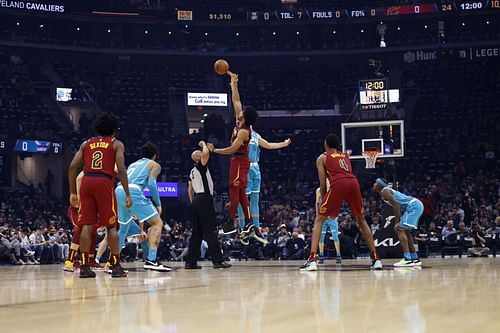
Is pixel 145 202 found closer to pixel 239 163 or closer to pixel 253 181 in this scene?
pixel 239 163

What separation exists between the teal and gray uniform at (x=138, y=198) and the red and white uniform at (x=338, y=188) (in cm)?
248

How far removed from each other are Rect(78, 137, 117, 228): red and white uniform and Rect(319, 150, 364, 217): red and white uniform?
9.70 ft

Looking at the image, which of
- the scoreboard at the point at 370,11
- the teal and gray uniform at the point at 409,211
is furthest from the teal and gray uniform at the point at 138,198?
the scoreboard at the point at 370,11

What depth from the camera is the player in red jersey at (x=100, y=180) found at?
8562 millimetres

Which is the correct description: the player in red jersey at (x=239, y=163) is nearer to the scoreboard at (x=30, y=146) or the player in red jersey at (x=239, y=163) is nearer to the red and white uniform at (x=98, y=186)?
the red and white uniform at (x=98, y=186)

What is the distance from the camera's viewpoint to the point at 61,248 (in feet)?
67.3

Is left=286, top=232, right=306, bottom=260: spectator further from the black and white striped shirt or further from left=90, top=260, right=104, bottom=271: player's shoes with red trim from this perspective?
the black and white striped shirt

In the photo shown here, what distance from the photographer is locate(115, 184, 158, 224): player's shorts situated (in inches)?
413

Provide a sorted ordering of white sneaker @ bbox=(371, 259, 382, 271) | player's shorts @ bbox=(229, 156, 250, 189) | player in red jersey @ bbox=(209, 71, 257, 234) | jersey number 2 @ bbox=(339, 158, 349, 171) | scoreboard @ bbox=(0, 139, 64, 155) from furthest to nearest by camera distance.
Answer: scoreboard @ bbox=(0, 139, 64, 155) → player's shorts @ bbox=(229, 156, 250, 189) → player in red jersey @ bbox=(209, 71, 257, 234) → white sneaker @ bbox=(371, 259, 382, 271) → jersey number 2 @ bbox=(339, 158, 349, 171)

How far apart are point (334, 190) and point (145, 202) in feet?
8.84

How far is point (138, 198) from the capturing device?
10.5 meters

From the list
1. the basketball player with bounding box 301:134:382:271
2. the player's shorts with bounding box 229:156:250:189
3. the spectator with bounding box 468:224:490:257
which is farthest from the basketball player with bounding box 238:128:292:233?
the spectator with bounding box 468:224:490:257

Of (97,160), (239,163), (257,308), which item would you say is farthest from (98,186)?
(257,308)

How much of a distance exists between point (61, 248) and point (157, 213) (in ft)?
34.9
